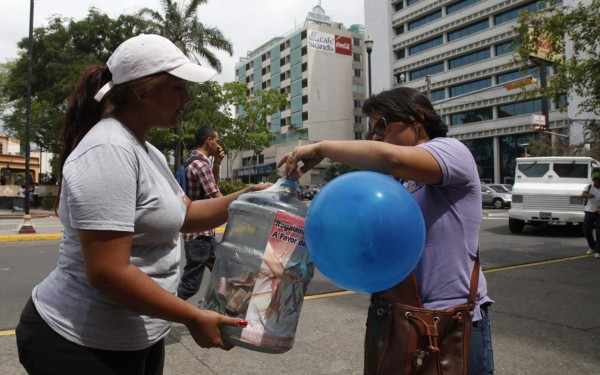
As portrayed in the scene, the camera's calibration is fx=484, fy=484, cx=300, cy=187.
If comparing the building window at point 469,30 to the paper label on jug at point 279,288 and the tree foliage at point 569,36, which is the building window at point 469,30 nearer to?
the tree foliage at point 569,36

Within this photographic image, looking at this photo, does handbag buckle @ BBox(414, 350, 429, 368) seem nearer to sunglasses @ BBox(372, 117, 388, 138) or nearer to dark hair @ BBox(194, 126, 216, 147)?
sunglasses @ BBox(372, 117, 388, 138)

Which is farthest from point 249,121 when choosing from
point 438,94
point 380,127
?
point 380,127

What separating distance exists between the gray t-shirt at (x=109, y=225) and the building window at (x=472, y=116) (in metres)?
50.2

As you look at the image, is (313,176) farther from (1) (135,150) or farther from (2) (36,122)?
(1) (135,150)

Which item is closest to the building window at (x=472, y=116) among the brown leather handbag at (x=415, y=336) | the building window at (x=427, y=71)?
the building window at (x=427, y=71)

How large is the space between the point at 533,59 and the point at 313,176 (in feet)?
177

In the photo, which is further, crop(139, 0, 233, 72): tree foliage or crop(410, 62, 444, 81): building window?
crop(410, 62, 444, 81): building window

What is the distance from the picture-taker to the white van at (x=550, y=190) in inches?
533

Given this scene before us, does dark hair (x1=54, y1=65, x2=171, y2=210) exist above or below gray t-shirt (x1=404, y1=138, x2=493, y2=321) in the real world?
above

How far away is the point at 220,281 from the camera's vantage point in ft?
5.83

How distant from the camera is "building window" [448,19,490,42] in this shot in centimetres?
4813

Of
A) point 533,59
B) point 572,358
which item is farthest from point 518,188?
point 572,358

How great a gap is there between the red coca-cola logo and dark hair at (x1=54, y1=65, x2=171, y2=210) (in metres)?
68.9

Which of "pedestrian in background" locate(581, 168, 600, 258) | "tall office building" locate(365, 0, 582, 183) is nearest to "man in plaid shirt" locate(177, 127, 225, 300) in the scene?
"pedestrian in background" locate(581, 168, 600, 258)
